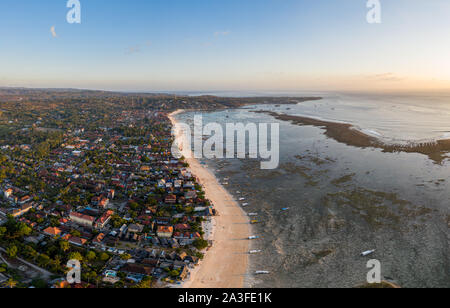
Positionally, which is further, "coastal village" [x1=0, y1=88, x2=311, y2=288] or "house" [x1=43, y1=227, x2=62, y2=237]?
"house" [x1=43, y1=227, x2=62, y2=237]

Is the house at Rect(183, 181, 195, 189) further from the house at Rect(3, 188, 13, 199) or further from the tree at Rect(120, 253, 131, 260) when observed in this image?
the house at Rect(3, 188, 13, 199)

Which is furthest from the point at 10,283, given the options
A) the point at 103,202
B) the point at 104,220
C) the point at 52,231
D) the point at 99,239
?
the point at 103,202

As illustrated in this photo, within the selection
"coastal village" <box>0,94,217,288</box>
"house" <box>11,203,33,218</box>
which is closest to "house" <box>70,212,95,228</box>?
"coastal village" <box>0,94,217,288</box>

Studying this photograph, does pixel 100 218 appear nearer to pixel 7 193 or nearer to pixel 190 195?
pixel 190 195

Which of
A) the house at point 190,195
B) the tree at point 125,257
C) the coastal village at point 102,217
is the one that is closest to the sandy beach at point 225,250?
the coastal village at point 102,217

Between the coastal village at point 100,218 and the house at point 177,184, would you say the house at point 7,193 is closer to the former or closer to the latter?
the coastal village at point 100,218
